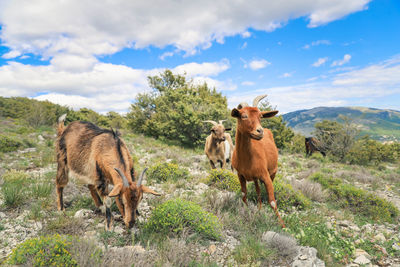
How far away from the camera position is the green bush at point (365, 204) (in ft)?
16.2

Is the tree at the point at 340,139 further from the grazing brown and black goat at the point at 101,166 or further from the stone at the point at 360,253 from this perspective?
the grazing brown and black goat at the point at 101,166

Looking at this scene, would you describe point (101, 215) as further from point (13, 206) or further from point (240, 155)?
point (240, 155)

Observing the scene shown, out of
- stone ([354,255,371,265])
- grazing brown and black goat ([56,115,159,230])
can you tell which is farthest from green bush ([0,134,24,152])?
stone ([354,255,371,265])

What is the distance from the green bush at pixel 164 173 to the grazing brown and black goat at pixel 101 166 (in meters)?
2.27

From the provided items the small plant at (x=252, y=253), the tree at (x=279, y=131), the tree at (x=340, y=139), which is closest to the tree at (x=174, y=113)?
the tree at (x=279, y=131)

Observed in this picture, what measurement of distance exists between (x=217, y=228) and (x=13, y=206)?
4.23 metres

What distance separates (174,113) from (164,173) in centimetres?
1112

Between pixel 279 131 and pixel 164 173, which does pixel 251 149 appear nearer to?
pixel 164 173

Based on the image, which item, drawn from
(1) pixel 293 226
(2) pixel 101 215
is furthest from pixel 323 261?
(2) pixel 101 215

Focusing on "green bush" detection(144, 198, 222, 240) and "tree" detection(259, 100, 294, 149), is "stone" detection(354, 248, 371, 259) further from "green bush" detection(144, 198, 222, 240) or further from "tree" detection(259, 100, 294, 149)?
"tree" detection(259, 100, 294, 149)

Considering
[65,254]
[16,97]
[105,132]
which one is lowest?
[65,254]

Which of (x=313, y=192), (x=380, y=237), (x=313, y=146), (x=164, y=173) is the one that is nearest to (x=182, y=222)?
(x=164, y=173)

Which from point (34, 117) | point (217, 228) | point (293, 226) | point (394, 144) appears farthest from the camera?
point (34, 117)

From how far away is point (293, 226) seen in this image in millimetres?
3656
